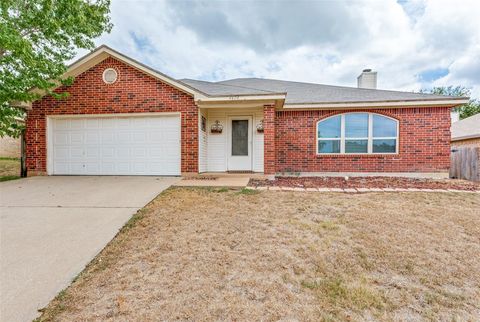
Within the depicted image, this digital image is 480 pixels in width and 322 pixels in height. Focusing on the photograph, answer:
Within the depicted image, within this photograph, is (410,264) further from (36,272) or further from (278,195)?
(36,272)

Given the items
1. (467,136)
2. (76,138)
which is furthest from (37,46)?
(467,136)

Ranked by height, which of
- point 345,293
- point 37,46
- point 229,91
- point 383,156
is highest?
point 37,46

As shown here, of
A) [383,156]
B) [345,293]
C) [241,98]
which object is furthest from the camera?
[383,156]

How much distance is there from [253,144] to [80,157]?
610 cm

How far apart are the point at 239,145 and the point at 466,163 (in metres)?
8.22

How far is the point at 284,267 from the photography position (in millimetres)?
2547

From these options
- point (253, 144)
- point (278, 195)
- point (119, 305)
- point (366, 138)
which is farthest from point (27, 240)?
point (366, 138)

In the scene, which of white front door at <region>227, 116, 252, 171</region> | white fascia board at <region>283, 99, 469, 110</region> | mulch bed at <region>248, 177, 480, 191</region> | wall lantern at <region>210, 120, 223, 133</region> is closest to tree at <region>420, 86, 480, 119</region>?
white fascia board at <region>283, 99, 469, 110</region>

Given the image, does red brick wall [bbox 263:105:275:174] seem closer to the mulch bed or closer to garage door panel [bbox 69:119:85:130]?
the mulch bed

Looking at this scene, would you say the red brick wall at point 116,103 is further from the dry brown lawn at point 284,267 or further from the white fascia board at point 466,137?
the white fascia board at point 466,137

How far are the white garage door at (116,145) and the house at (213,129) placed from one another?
0.11 feet

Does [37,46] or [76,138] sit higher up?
[37,46]

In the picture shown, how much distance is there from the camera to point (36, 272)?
247 cm

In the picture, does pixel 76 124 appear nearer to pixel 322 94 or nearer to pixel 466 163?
pixel 322 94
